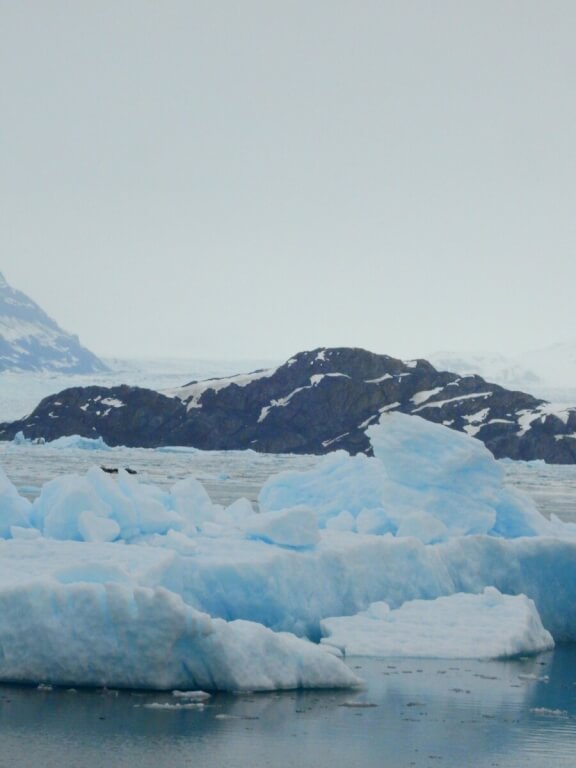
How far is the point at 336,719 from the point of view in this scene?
1127 centimetres

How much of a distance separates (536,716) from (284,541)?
5.17 meters

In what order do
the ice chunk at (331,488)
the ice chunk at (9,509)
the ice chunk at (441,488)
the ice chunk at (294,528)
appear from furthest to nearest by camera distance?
the ice chunk at (331,488), the ice chunk at (441,488), the ice chunk at (9,509), the ice chunk at (294,528)

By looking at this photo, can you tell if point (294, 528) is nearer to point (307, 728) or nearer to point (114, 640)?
point (114, 640)

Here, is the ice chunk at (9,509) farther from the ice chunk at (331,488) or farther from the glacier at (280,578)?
the ice chunk at (331,488)

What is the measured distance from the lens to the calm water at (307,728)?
984 cm

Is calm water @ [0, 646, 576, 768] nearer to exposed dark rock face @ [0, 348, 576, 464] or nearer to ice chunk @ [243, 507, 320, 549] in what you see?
ice chunk @ [243, 507, 320, 549]

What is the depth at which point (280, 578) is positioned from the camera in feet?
49.0

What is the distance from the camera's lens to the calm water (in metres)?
9.84

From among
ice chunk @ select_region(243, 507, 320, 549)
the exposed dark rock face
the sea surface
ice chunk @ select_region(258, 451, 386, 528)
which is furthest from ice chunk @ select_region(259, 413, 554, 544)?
the exposed dark rock face

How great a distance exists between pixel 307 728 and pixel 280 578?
4.15 m

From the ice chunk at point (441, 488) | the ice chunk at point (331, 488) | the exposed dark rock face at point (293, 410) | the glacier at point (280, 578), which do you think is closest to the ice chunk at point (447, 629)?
the glacier at point (280, 578)

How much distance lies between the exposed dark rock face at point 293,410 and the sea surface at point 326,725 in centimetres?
9188

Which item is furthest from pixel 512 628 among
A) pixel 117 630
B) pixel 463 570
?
pixel 117 630

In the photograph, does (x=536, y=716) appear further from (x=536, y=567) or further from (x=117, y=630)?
(x=536, y=567)
